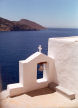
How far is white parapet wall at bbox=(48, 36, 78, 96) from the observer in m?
7.23

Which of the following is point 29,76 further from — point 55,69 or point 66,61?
point 66,61

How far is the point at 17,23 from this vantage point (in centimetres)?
1695

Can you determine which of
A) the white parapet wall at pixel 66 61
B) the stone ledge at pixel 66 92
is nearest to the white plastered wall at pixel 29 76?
the white parapet wall at pixel 66 61

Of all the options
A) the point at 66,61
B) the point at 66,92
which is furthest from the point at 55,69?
the point at 66,92

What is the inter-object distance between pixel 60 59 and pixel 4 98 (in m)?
2.93

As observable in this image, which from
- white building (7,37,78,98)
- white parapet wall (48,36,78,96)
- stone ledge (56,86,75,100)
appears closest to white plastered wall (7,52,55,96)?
white building (7,37,78,98)

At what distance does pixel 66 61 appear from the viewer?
25.1ft

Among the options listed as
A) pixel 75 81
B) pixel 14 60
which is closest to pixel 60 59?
pixel 75 81

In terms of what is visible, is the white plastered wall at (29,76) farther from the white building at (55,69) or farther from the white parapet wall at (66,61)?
the white parapet wall at (66,61)

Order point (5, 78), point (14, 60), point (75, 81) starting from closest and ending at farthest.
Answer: point (75, 81) < point (5, 78) < point (14, 60)

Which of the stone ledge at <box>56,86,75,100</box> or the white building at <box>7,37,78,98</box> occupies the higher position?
the white building at <box>7,37,78,98</box>

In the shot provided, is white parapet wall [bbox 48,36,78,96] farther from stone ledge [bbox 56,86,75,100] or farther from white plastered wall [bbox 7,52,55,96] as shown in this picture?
white plastered wall [bbox 7,52,55,96]

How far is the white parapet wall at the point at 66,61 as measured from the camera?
723 cm

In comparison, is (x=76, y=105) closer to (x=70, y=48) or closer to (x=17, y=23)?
(x=70, y=48)
